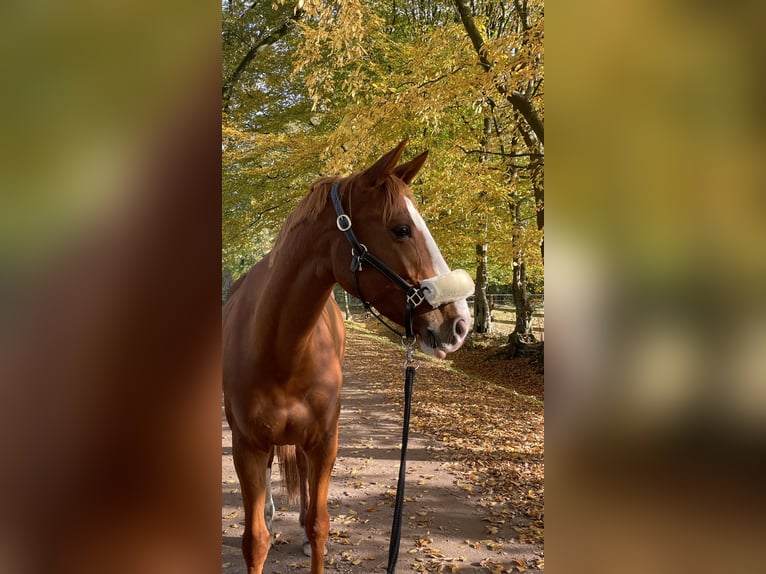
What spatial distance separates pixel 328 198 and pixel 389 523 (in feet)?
10.5

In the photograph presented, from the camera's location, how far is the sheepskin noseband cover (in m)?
1.88

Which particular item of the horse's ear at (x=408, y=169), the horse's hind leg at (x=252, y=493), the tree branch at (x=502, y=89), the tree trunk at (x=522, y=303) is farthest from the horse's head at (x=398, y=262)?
the tree trunk at (x=522, y=303)

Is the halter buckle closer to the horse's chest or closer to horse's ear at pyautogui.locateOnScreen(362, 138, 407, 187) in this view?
horse's ear at pyautogui.locateOnScreen(362, 138, 407, 187)

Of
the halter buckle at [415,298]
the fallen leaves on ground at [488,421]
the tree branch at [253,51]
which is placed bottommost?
the fallen leaves on ground at [488,421]

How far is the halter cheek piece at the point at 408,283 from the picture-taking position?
1.88 m

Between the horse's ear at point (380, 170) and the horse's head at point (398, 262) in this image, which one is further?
the horse's ear at point (380, 170)

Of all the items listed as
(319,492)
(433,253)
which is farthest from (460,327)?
(319,492)

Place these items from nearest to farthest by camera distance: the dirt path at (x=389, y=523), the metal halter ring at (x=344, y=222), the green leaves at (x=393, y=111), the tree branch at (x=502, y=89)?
the metal halter ring at (x=344, y=222) → the dirt path at (x=389, y=523) → the tree branch at (x=502, y=89) → the green leaves at (x=393, y=111)

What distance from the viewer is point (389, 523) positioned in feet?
13.4

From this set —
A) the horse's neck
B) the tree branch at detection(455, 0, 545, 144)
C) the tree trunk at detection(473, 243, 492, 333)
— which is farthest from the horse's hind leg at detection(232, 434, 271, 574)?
the tree trunk at detection(473, 243, 492, 333)

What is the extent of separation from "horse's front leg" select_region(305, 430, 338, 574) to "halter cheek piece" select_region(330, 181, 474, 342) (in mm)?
1019

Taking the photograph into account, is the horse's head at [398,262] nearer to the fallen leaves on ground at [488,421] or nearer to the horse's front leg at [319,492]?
the horse's front leg at [319,492]
